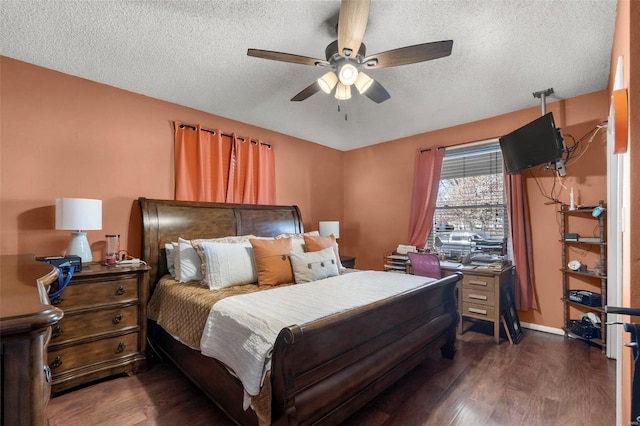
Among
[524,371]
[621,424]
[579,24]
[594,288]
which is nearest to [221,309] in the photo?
[621,424]

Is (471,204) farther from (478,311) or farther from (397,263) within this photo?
(478,311)

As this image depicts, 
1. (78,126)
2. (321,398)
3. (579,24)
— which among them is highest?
(579,24)

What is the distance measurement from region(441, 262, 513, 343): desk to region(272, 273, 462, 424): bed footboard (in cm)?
88

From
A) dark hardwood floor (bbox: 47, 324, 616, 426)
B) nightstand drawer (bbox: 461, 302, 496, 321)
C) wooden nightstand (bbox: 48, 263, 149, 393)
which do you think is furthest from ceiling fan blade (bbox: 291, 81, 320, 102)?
nightstand drawer (bbox: 461, 302, 496, 321)

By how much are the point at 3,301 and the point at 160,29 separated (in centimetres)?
206

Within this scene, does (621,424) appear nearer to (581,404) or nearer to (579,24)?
(581,404)

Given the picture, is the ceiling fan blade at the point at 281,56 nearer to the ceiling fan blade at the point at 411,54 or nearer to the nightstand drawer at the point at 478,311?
the ceiling fan blade at the point at 411,54

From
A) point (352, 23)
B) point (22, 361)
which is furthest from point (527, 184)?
point (22, 361)

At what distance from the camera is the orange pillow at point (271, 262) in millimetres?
2648

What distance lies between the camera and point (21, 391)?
62cm

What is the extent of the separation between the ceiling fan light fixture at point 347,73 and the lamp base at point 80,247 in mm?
2501

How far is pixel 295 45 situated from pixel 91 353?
2.87m

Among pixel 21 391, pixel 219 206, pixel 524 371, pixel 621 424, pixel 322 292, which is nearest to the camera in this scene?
pixel 21 391

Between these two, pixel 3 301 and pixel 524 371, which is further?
pixel 524 371
